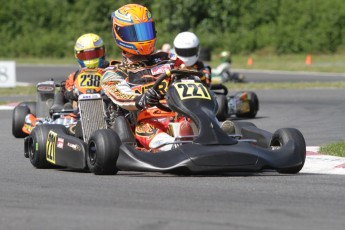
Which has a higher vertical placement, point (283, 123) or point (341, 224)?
point (341, 224)

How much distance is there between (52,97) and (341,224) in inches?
315

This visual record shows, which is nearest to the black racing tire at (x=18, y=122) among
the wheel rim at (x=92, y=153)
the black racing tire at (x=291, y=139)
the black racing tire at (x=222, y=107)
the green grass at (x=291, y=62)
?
the black racing tire at (x=222, y=107)

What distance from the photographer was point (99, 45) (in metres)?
12.9

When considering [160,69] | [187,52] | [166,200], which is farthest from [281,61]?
[166,200]

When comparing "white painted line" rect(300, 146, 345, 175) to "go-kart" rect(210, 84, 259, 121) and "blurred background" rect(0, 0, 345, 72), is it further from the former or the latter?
"blurred background" rect(0, 0, 345, 72)

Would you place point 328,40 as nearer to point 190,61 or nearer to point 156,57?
point 190,61

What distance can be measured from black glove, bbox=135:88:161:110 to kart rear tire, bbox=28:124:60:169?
1.14 metres

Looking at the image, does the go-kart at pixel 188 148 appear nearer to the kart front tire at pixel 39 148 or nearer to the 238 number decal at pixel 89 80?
the kart front tire at pixel 39 148

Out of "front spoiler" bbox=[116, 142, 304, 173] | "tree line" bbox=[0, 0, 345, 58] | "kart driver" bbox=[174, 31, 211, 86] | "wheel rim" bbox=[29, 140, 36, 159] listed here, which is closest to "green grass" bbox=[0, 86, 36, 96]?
"kart driver" bbox=[174, 31, 211, 86]

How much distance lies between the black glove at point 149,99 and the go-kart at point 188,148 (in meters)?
0.07

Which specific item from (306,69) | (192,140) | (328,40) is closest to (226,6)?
(328,40)

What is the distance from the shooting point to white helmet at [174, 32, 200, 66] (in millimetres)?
13289

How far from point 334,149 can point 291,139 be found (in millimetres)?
2209

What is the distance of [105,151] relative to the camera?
8.29 m
